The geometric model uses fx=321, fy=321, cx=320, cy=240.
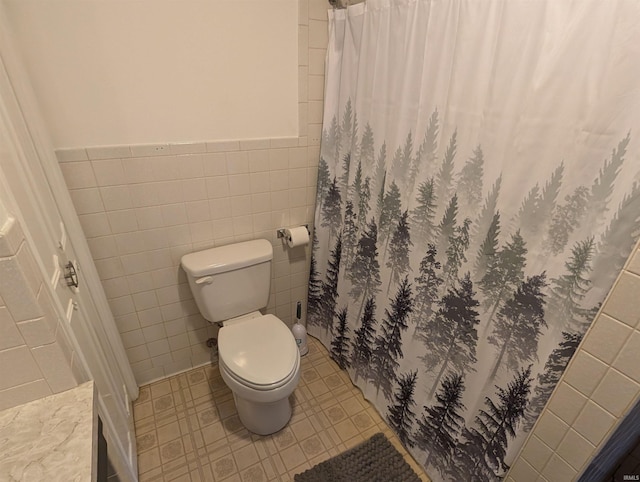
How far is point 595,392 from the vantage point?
723mm

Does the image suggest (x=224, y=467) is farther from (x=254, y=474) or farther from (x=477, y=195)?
(x=477, y=195)

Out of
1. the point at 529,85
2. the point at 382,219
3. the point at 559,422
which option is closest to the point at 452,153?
the point at 529,85

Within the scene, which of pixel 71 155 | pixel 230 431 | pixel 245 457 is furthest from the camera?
pixel 230 431

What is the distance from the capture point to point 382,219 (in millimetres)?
1353

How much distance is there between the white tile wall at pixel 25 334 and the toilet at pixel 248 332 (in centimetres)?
67

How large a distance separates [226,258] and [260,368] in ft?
1.68

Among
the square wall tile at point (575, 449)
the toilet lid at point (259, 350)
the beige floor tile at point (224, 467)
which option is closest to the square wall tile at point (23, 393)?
the toilet lid at point (259, 350)

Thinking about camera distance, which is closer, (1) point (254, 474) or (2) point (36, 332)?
(2) point (36, 332)

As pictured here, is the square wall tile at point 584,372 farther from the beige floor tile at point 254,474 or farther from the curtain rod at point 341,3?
the curtain rod at point 341,3

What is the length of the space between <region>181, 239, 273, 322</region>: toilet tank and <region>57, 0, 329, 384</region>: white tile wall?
104 mm

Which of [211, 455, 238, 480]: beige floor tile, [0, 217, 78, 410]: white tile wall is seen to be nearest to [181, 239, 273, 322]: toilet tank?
[211, 455, 238, 480]: beige floor tile

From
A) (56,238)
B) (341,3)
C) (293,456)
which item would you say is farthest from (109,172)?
(293,456)

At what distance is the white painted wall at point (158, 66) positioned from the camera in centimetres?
107

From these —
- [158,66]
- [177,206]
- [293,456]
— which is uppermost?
[158,66]
